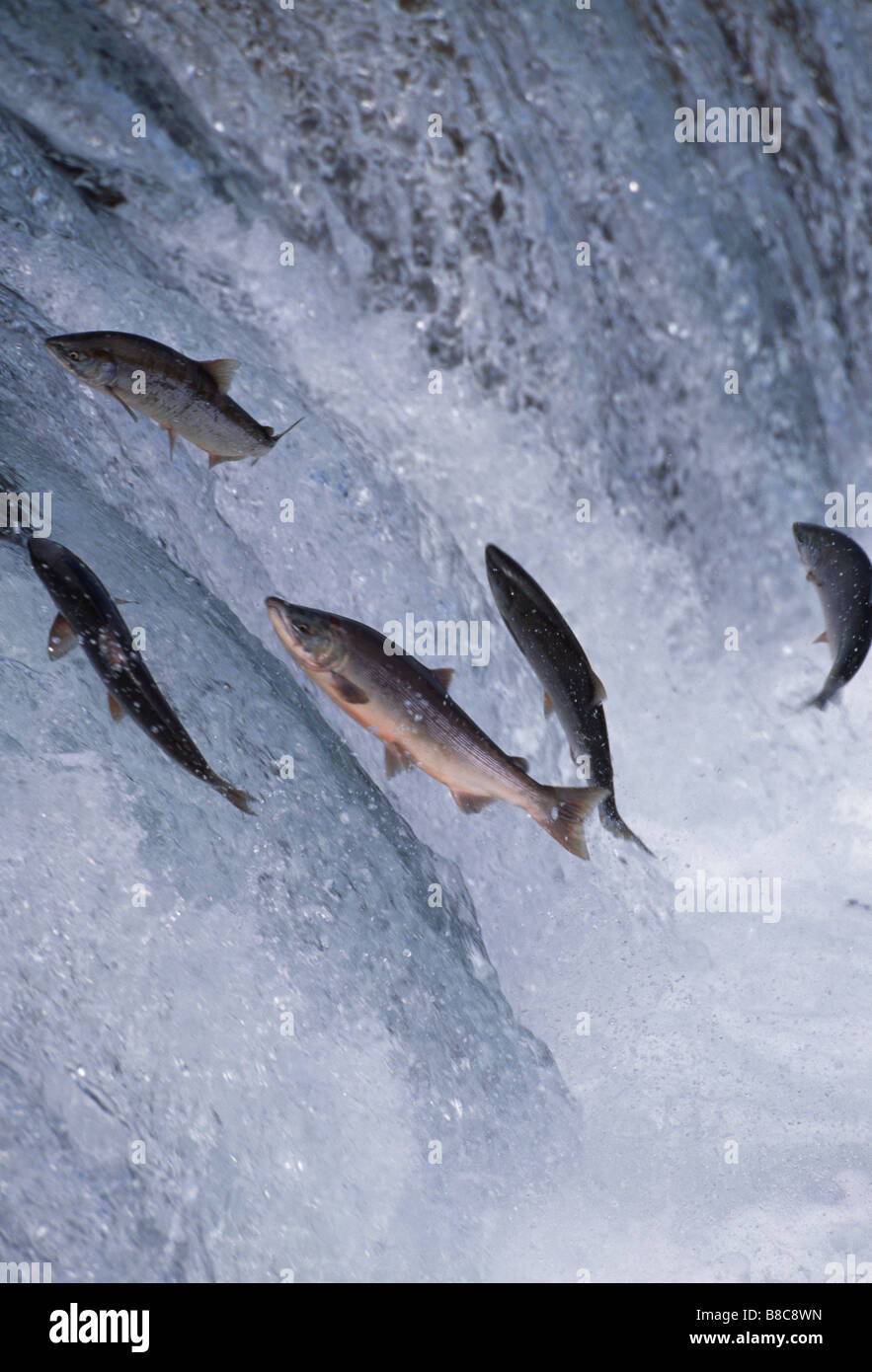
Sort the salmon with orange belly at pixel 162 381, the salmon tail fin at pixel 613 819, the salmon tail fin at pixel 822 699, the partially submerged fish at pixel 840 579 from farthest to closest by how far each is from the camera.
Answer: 1. the salmon tail fin at pixel 822 699
2. the partially submerged fish at pixel 840 579
3. the salmon tail fin at pixel 613 819
4. the salmon with orange belly at pixel 162 381

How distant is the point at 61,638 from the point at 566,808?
840 mm

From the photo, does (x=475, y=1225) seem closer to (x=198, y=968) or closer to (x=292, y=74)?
(x=198, y=968)

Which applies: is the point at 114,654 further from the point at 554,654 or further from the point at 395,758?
the point at 554,654

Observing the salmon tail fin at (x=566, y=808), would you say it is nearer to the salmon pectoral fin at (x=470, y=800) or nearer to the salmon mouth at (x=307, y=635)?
the salmon pectoral fin at (x=470, y=800)

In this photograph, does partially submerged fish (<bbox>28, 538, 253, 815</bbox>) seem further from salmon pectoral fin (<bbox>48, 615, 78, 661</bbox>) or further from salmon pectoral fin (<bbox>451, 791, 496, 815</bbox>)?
salmon pectoral fin (<bbox>451, 791, 496, 815</bbox>)

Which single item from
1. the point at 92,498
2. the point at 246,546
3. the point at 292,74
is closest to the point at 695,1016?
the point at 246,546

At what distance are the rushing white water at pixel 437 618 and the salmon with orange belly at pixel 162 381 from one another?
248mm

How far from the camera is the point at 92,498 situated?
2.14 meters

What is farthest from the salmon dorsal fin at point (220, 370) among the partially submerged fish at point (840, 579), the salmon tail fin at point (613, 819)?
the partially submerged fish at point (840, 579)

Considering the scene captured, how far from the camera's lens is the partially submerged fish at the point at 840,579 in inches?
91.7

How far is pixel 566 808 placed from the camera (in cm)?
190

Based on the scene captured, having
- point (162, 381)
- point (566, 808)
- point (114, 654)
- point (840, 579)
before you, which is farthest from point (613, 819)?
point (162, 381)

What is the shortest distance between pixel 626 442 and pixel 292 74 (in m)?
1.12

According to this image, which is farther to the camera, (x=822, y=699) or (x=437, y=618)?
(x=822, y=699)
